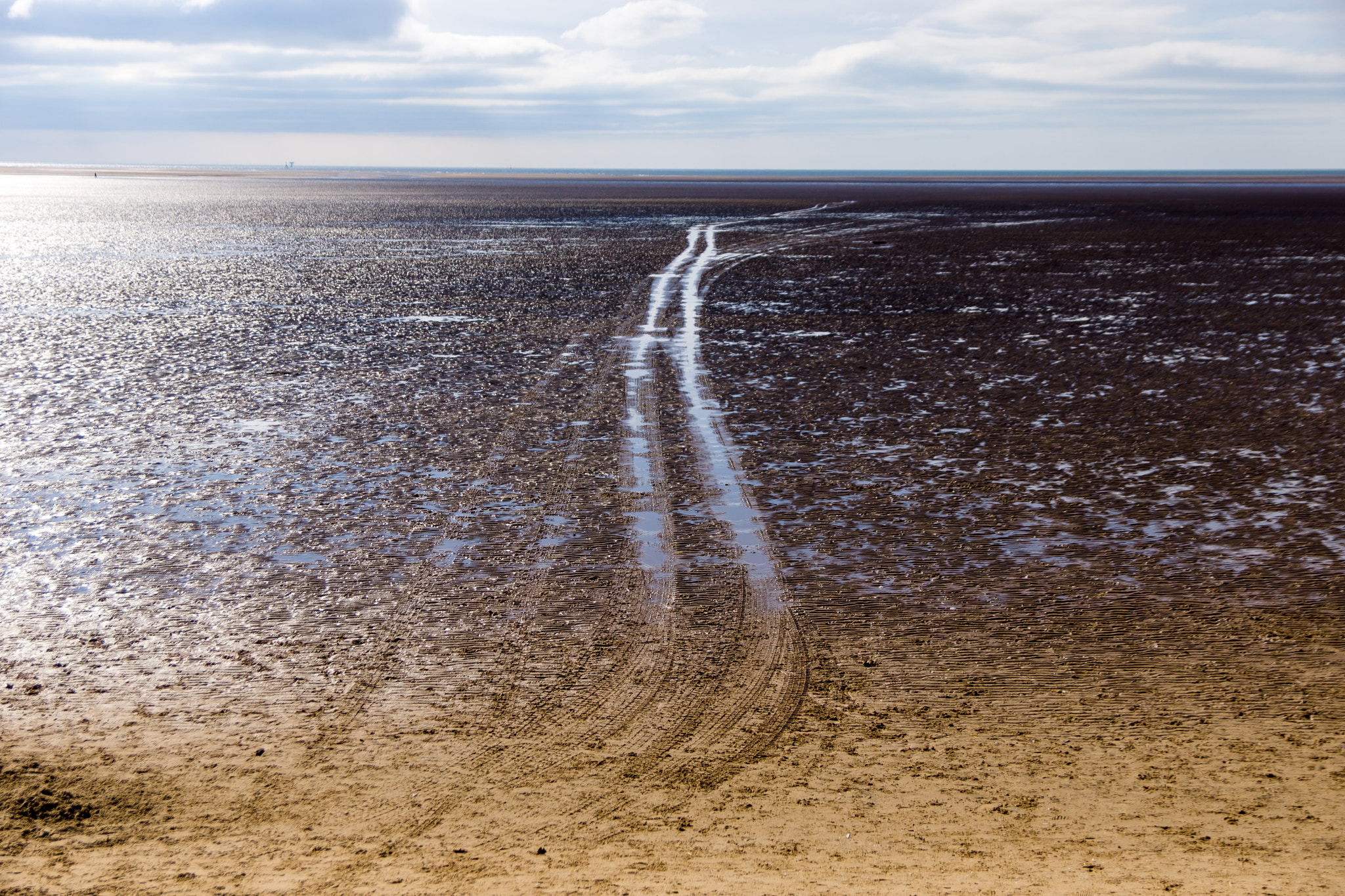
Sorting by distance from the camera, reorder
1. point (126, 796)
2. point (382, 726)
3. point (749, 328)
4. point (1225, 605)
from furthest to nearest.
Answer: point (749, 328) → point (1225, 605) → point (382, 726) → point (126, 796)

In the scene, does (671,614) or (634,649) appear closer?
(634,649)

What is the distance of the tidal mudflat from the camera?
13.8ft

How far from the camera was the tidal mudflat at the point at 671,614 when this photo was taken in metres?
4.20

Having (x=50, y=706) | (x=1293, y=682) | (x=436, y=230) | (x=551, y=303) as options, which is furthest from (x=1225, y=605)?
(x=436, y=230)

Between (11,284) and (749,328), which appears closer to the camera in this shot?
(749,328)

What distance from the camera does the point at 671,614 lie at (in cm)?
631

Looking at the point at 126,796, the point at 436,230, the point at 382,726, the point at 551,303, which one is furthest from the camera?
the point at 436,230

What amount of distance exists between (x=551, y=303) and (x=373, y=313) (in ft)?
9.92

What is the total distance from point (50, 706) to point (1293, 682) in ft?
19.3

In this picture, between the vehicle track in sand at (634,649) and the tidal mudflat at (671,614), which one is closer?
the tidal mudflat at (671,614)

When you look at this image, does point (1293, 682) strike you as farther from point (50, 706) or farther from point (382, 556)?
point (50, 706)

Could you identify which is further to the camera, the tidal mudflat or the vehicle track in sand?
the vehicle track in sand

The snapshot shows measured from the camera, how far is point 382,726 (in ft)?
16.6

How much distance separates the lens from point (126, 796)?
4.52 meters
